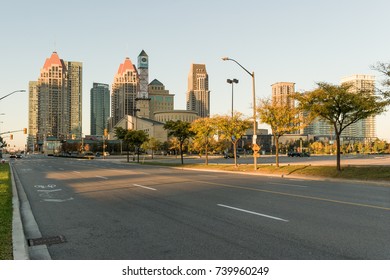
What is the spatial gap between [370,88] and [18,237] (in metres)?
24.8

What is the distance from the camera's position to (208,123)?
38.5 meters

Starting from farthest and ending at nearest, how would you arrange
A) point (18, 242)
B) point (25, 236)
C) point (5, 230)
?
point (25, 236) < point (5, 230) < point (18, 242)

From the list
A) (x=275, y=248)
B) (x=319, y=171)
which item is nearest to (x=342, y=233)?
(x=275, y=248)

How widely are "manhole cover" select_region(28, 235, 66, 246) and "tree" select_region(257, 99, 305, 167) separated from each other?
80.7 ft

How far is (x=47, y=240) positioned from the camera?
23.5 feet

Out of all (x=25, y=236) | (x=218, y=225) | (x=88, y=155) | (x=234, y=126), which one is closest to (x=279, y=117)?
(x=234, y=126)

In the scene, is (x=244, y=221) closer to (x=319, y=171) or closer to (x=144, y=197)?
(x=144, y=197)

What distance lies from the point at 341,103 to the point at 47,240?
71.8 feet

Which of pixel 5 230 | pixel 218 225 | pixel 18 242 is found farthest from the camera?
pixel 218 225

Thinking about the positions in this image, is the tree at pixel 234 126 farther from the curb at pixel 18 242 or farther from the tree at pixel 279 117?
the curb at pixel 18 242

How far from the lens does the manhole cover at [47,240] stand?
6.94 meters

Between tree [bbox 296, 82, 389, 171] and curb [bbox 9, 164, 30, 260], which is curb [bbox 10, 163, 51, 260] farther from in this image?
tree [bbox 296, 82, 389, 171]

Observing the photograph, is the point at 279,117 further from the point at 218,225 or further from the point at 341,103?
the point at 218,225

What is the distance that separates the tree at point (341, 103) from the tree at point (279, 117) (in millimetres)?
4694
